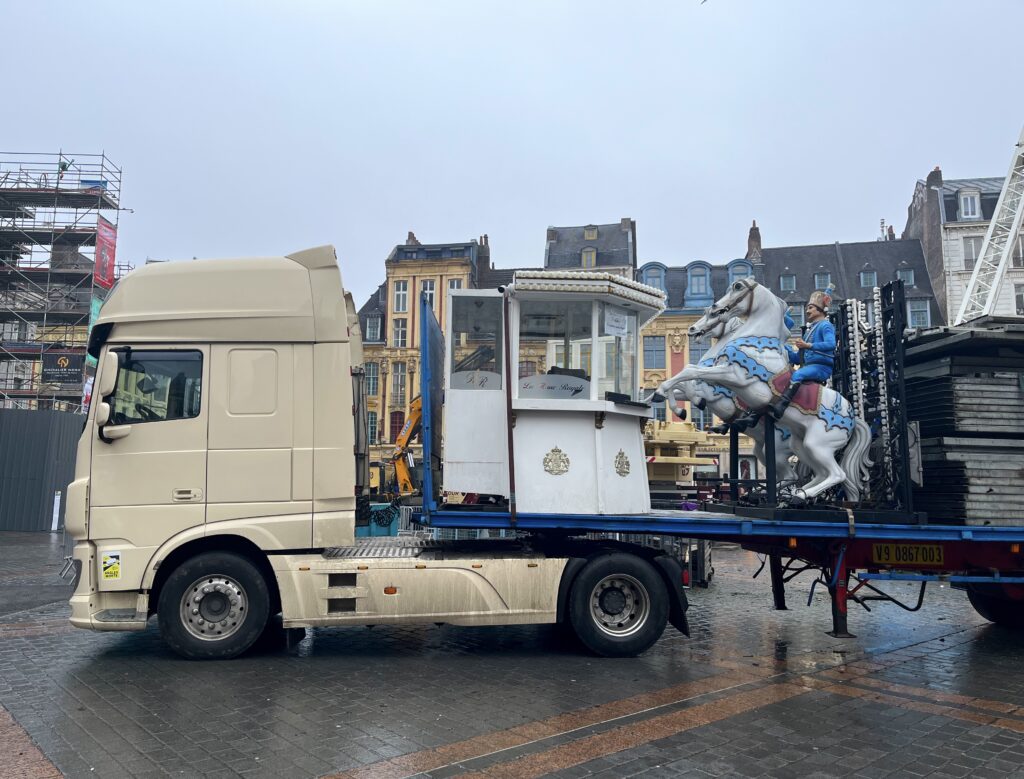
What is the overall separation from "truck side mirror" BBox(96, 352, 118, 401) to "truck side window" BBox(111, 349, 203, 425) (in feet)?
0.15

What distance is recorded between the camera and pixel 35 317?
107 feet

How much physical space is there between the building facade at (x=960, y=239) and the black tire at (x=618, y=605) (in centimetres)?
4117

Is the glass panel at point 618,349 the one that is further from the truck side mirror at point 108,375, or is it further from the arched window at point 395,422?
the arched window at point 395,422

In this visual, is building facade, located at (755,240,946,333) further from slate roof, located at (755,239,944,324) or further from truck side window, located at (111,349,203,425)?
truck side window, located at (111,349,203,425)

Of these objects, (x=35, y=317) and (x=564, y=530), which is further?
(x=35, y=317)

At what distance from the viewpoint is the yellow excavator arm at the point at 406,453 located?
44.8 ft

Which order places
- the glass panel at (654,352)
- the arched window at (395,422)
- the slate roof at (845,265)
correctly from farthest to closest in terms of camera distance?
the arched window at (395,422) < the slate roof at (845,265) < the glass panel at (654,352)

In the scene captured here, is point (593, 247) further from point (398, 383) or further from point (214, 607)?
point (214, 607)

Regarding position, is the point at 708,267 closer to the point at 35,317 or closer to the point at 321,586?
the point at 35,317

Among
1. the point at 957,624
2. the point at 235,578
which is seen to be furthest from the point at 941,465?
the point at 235,578

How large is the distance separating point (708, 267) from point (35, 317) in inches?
1402

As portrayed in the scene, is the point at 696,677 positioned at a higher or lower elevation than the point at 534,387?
lower

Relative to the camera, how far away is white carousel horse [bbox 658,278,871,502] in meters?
7.98

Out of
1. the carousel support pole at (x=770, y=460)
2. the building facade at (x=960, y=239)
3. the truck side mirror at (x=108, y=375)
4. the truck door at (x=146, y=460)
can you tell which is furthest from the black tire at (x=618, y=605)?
the building facade at (x=960, y=239)
